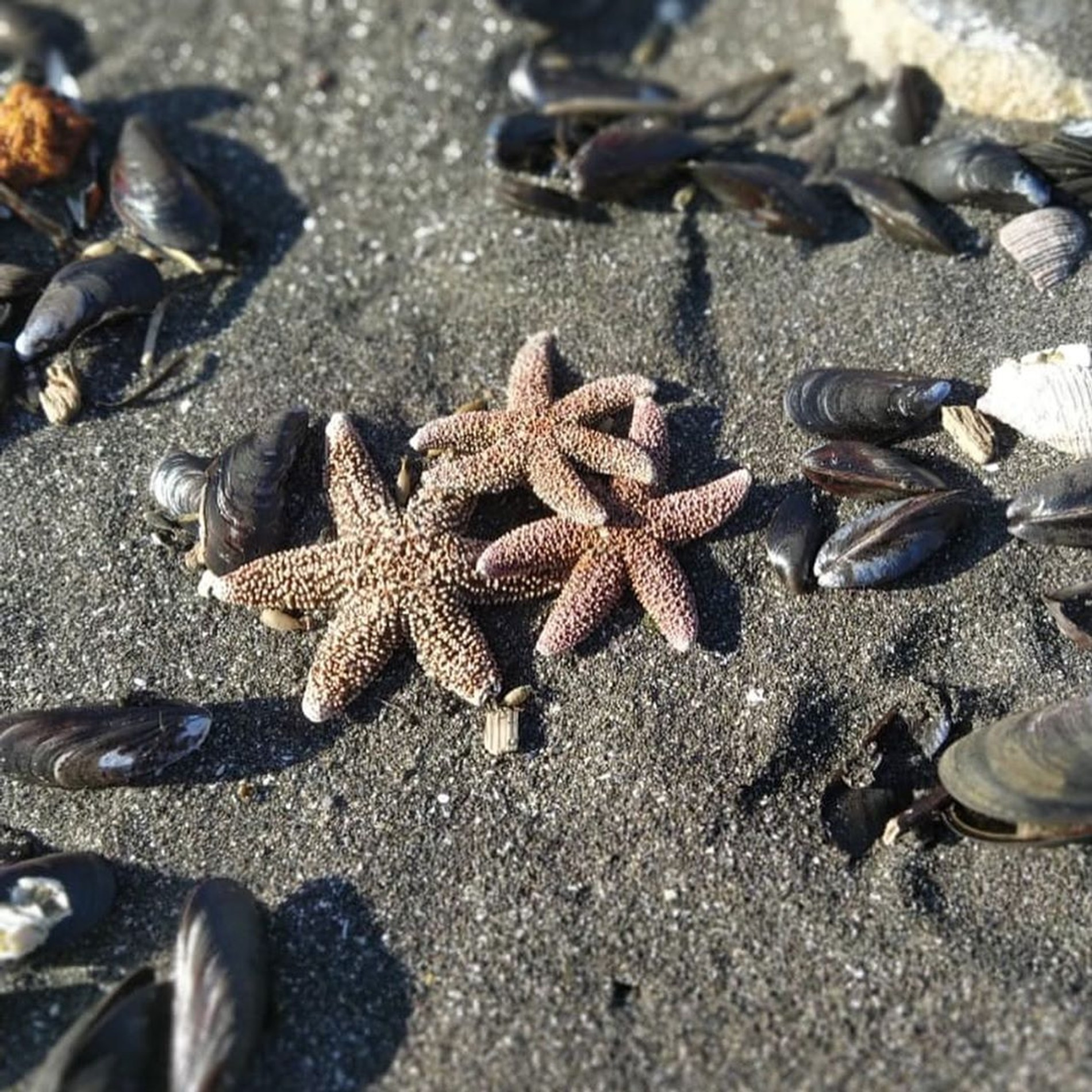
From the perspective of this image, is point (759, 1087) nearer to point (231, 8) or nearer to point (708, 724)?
point (708, 724)

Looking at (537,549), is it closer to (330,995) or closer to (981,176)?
(330,995)

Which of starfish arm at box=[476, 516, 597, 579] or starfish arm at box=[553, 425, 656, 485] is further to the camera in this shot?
starfish arm at box=[553, 425, 656, 485]

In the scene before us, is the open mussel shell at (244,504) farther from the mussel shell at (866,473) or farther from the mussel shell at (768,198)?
the mussel shell at (768,198)

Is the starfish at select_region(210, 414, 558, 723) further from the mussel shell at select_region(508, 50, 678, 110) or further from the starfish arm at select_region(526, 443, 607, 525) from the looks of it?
the mussel shell at select_region(508, 50, 678, 110)

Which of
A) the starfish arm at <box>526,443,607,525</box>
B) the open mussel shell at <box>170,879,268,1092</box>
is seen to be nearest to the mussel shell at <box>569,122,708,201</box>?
the starfish arm at <box>526,443,607,525</box>

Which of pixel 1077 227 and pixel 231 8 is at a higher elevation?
pixel 231 8

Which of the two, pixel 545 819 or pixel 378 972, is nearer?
pixel 378 972

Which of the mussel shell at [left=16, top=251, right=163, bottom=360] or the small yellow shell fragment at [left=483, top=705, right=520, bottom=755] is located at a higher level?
the mussel shell at [left=16, top=251, right=163, bottom=360]

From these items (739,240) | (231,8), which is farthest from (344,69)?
(739,240)

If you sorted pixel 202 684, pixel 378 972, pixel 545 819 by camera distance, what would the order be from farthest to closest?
pixel 202 684 → pixel 545 819 → pixel 378 972
